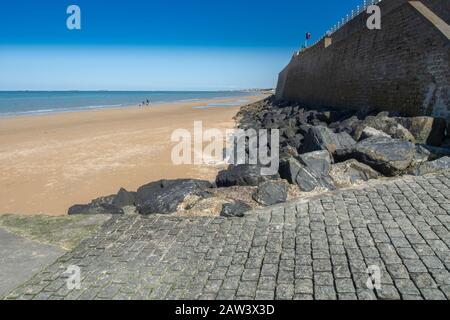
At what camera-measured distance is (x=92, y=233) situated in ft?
16.1

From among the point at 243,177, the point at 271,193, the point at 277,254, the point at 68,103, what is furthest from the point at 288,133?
the point at 68,103

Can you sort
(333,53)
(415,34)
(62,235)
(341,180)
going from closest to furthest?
(62,235), (341,180), (415,34), (333,53)

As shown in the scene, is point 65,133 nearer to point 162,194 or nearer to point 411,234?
point 162,194

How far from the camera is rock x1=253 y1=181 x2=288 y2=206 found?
6383 millimetres

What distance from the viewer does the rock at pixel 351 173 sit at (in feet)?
22.5

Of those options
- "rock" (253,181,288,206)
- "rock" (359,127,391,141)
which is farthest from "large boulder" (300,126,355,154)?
"rock" (253,181,288,206)

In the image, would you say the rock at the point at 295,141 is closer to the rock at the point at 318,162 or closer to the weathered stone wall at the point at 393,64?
the weathered stone wall at the point at 393,64

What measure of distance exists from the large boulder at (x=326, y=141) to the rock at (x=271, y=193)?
2.22 m

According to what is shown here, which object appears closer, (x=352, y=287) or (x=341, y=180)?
(x=352, y=287)

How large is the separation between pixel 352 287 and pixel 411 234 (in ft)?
4.80

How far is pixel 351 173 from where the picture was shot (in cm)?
702

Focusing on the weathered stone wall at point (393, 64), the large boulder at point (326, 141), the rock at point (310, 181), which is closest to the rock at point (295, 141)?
the large boulder at point (326, 141)

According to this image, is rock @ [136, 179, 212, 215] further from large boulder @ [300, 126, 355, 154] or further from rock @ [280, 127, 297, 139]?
rock @ [280, 127, 297, 139]

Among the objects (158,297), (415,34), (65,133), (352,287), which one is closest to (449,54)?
(415,34)
